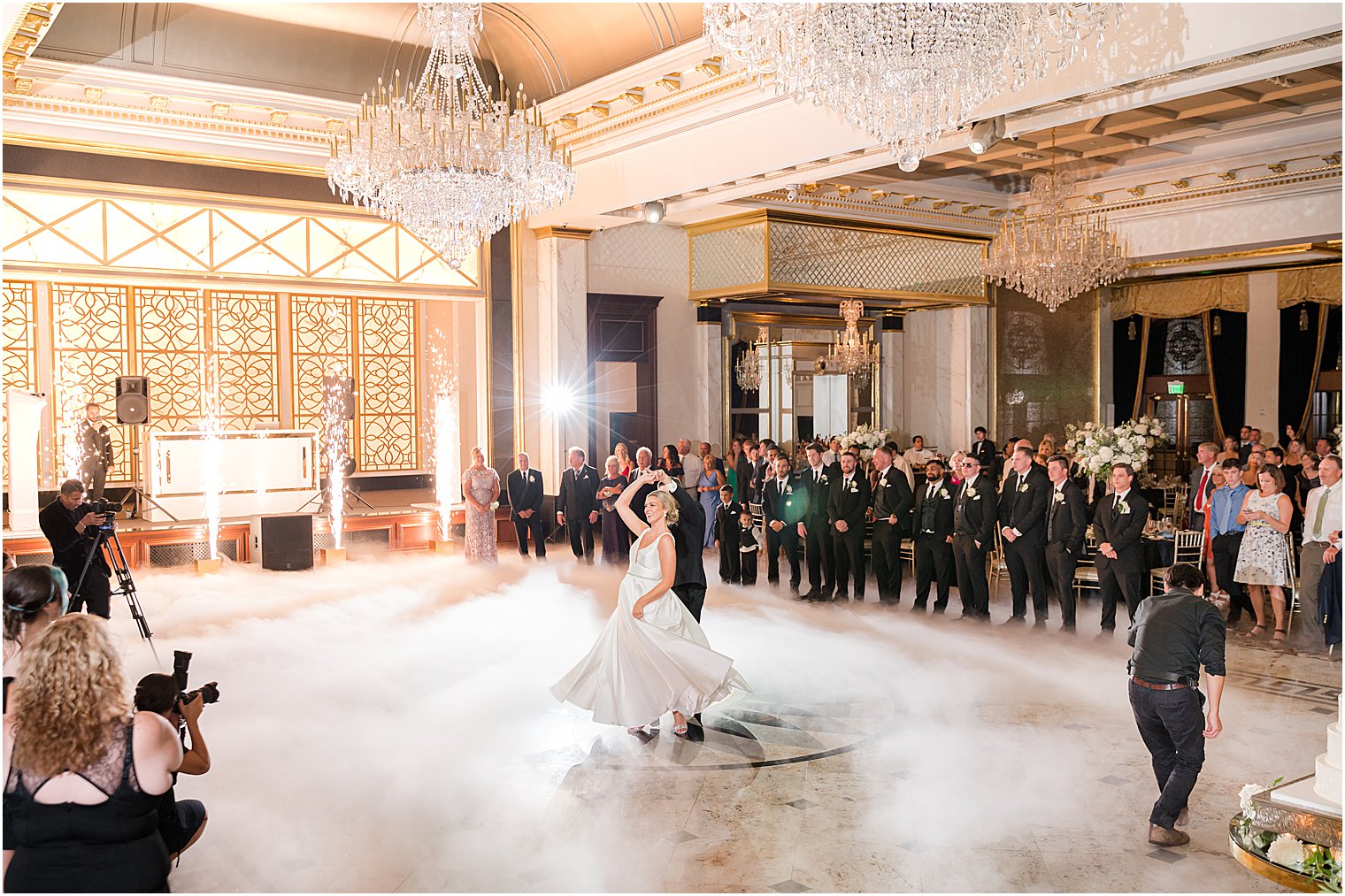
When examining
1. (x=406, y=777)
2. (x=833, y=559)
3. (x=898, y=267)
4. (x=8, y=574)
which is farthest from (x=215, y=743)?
(x=898, y=267)

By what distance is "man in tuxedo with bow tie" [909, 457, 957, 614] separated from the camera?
997 centimetres

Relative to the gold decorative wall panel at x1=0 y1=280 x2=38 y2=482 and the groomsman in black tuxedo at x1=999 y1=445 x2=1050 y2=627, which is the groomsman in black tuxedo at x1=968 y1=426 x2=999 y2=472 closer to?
the groomsman in black tuxedo at x1=999 y1=445 x2=1050 y2=627

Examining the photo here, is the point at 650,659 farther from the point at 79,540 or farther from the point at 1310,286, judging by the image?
the point at 1310,286

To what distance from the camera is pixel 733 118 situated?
34.5 feet

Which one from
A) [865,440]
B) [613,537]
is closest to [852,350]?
[865,440]

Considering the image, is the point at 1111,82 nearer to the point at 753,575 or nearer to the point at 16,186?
the point at 753,575

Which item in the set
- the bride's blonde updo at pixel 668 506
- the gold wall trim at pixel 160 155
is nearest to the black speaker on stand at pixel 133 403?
the gold wall trim at pixel 160 155

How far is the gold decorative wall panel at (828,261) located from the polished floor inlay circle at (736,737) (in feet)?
27.2

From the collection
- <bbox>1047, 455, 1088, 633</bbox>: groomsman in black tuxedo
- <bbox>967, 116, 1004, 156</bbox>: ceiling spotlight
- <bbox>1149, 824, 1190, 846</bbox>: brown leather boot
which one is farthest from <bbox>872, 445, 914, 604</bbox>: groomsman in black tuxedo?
<bbox>1149, 824, 1190, 846</bbox>: brown leather boot

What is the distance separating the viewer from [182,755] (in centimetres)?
380

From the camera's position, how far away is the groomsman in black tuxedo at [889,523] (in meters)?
10.4

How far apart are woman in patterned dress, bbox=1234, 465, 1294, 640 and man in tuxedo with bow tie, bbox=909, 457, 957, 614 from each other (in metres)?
2.34

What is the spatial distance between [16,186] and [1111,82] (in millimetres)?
10252

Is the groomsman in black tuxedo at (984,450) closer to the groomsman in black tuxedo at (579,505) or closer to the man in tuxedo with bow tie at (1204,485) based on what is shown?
the man in tuxedo with bow tie at (1204,485)
